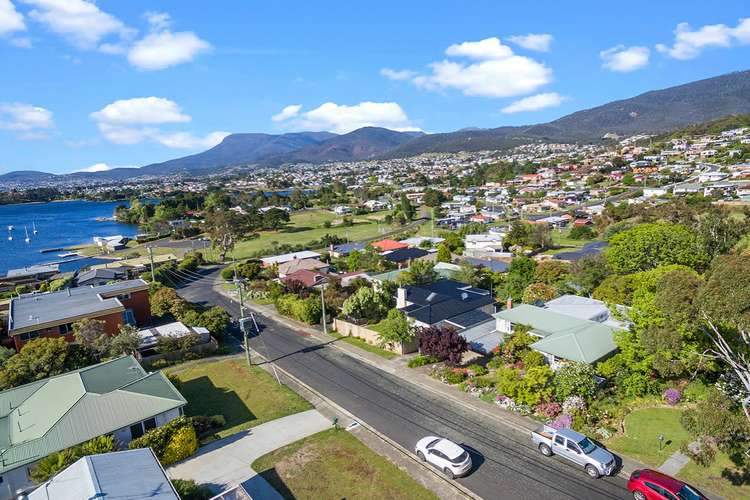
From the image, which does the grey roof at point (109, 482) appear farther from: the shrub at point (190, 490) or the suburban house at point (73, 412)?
the suburban house at point (73, 412)

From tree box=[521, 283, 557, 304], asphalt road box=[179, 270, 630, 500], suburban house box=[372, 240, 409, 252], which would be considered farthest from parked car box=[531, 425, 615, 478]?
suburban house box=[372, 240, 409, 252]

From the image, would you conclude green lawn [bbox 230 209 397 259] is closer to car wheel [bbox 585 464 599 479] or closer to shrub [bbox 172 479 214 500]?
shrub [bbox 172 479 214 500]

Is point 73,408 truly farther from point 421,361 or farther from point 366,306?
point 366,306

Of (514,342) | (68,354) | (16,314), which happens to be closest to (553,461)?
(514,342)

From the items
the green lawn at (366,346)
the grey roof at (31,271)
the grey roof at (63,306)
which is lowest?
the green lawn at (366,346)

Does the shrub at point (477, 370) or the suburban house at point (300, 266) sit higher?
the suburban house at point (300, 266)

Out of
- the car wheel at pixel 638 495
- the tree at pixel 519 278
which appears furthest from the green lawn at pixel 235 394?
the tree at pixel 519 278

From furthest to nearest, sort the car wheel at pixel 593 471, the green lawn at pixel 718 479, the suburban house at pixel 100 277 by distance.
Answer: the suburban house at pixel 100 277 < the car wheel at pixel 593 471 < the green lawn at pixel 718 479

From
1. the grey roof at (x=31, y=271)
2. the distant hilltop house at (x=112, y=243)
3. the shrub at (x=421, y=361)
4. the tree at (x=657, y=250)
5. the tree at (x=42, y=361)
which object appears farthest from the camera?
the distant hilltop house at (x=112, y=243)
